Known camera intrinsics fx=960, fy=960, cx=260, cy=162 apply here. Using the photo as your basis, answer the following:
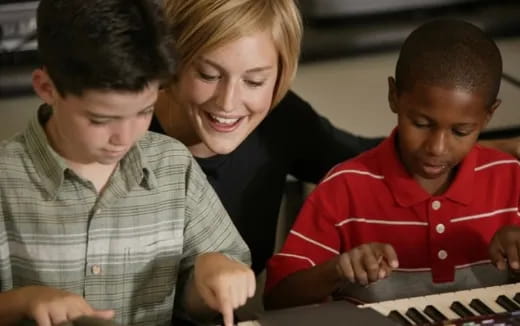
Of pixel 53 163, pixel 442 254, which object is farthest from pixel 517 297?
pixel 53 163

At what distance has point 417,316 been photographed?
1.17 meters

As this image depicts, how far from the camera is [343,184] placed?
135cm

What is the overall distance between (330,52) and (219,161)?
2.06ft

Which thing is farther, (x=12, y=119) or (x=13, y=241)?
(x=12, y=119)

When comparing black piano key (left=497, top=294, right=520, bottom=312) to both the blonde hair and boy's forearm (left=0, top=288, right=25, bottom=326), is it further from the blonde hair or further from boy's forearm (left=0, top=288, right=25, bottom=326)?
boy's forearm (left=0, top=288, right=25, bottom=326)

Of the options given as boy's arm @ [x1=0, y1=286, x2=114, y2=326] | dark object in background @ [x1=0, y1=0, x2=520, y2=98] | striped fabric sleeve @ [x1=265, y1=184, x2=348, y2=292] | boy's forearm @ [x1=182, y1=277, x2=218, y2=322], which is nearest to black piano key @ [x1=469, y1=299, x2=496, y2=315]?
striped fabric sleeve @ [x1=265, y1=184, x2=348, y2=292]

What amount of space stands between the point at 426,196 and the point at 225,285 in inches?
14.9

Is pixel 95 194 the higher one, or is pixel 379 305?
pixel 95 194

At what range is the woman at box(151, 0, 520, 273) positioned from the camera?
1.32 m

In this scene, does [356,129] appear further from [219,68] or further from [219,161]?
[219,68]

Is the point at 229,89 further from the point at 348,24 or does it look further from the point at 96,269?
the point at 348,24

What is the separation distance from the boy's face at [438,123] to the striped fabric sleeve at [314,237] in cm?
13

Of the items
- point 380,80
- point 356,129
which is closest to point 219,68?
point 356,129

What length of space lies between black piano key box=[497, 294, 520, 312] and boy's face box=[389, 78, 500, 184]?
0.20 metres
